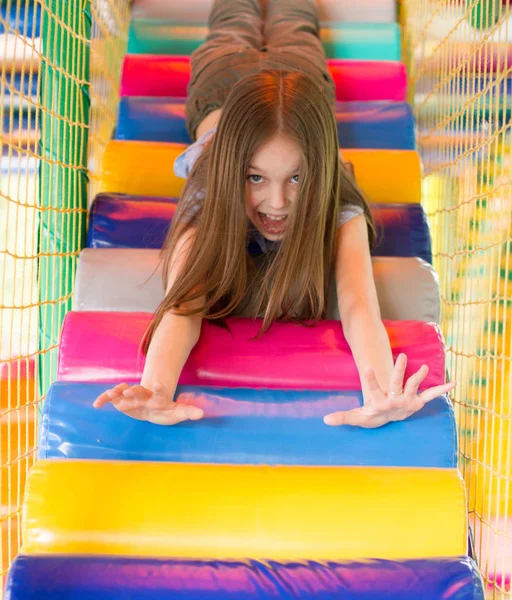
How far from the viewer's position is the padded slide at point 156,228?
169cm

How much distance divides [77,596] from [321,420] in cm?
41

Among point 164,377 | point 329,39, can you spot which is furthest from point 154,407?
point 329,39

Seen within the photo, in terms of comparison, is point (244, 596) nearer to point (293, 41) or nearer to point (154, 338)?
point (154, 338)

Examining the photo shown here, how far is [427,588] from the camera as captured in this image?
0.92 metres

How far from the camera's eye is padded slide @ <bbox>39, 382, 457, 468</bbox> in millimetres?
1082

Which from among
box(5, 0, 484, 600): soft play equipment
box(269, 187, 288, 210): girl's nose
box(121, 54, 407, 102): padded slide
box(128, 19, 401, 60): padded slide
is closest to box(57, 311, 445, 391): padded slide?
box(5, 0, 484, 600): soft play equipment

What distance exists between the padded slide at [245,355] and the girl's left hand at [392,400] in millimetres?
143

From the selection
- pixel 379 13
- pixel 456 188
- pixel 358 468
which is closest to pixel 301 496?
pixel 358 468

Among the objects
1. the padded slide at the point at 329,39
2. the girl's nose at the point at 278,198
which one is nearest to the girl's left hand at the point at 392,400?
the girl's nose at the point at 278,198

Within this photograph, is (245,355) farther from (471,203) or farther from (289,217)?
(471,203)

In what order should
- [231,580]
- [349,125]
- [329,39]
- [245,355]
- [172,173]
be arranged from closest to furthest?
[231,580] < [245,355] < [172,173] < [349,125] < [329,39]

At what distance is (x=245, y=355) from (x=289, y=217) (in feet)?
0.82

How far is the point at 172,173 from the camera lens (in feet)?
6.19

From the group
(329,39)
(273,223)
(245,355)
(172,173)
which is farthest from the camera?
(329,39)
